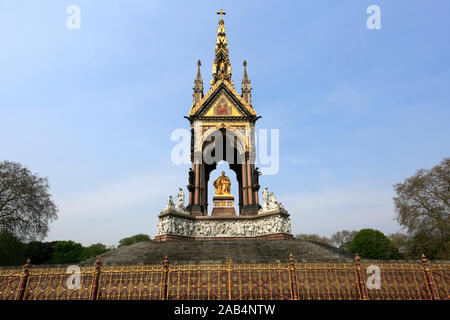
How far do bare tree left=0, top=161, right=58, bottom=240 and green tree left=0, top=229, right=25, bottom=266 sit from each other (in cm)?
65

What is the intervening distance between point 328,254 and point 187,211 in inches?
407

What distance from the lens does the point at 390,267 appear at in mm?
8406

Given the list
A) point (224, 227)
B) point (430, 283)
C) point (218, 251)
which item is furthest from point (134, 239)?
point (430, 283)

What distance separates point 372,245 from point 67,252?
170 ft

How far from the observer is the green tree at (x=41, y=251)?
35531 mm

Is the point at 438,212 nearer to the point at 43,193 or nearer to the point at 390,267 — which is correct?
the point at 390,267

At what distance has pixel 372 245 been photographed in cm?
4497

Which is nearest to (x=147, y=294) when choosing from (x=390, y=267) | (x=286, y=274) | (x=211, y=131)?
(x=286, y=274)

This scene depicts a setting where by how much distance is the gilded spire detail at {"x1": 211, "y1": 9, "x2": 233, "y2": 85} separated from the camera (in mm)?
25359

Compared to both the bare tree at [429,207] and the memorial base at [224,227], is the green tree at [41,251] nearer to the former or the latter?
the memorial base at [224,227]

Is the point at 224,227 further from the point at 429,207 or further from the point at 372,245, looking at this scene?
the point at 372,245

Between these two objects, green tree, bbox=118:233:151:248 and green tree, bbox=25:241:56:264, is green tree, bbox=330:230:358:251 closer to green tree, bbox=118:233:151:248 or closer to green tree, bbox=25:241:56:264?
green tree, bbox=118:233:151:248

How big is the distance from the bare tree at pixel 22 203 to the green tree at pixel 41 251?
42.8 ft

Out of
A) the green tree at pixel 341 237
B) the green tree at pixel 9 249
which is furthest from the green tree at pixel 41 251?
the green tree at pixel 341 237
